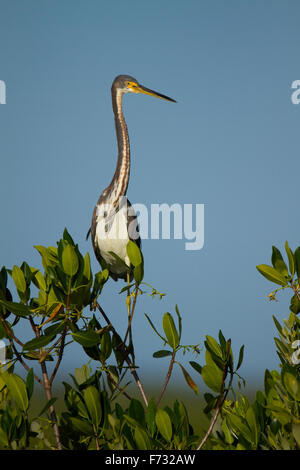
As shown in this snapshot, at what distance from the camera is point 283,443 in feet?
5.24

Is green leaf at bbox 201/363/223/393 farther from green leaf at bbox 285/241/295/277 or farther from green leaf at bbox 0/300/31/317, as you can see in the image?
green leaf at bbox 0/300/31/317

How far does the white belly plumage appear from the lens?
3.99 meters

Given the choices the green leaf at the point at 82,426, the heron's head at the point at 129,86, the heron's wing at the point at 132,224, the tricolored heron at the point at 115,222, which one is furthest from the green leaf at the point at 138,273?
the heron's head at the point at 129,86

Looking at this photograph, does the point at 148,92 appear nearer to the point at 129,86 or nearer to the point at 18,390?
the point at 129,86

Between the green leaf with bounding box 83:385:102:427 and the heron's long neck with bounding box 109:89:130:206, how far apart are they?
8.06 ft

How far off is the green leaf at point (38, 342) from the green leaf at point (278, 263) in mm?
984

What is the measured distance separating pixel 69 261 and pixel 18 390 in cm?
52

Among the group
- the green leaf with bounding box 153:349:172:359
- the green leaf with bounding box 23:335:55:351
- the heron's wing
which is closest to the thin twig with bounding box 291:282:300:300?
the green leaf with bounding box 153:349:172:359

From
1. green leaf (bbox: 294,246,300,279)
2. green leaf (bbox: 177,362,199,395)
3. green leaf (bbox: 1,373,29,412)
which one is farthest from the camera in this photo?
green leaf (bbox: 294,246,300,279)

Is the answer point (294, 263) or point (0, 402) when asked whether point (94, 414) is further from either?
point (294, 263)

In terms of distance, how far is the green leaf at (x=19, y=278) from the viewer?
6.18ft

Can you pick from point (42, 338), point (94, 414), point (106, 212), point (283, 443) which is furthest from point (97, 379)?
point (106, 212)

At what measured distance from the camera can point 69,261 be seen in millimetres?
1742

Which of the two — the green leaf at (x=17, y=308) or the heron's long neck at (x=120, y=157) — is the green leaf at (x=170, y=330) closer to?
the green leaf at (x=17, y=308)
